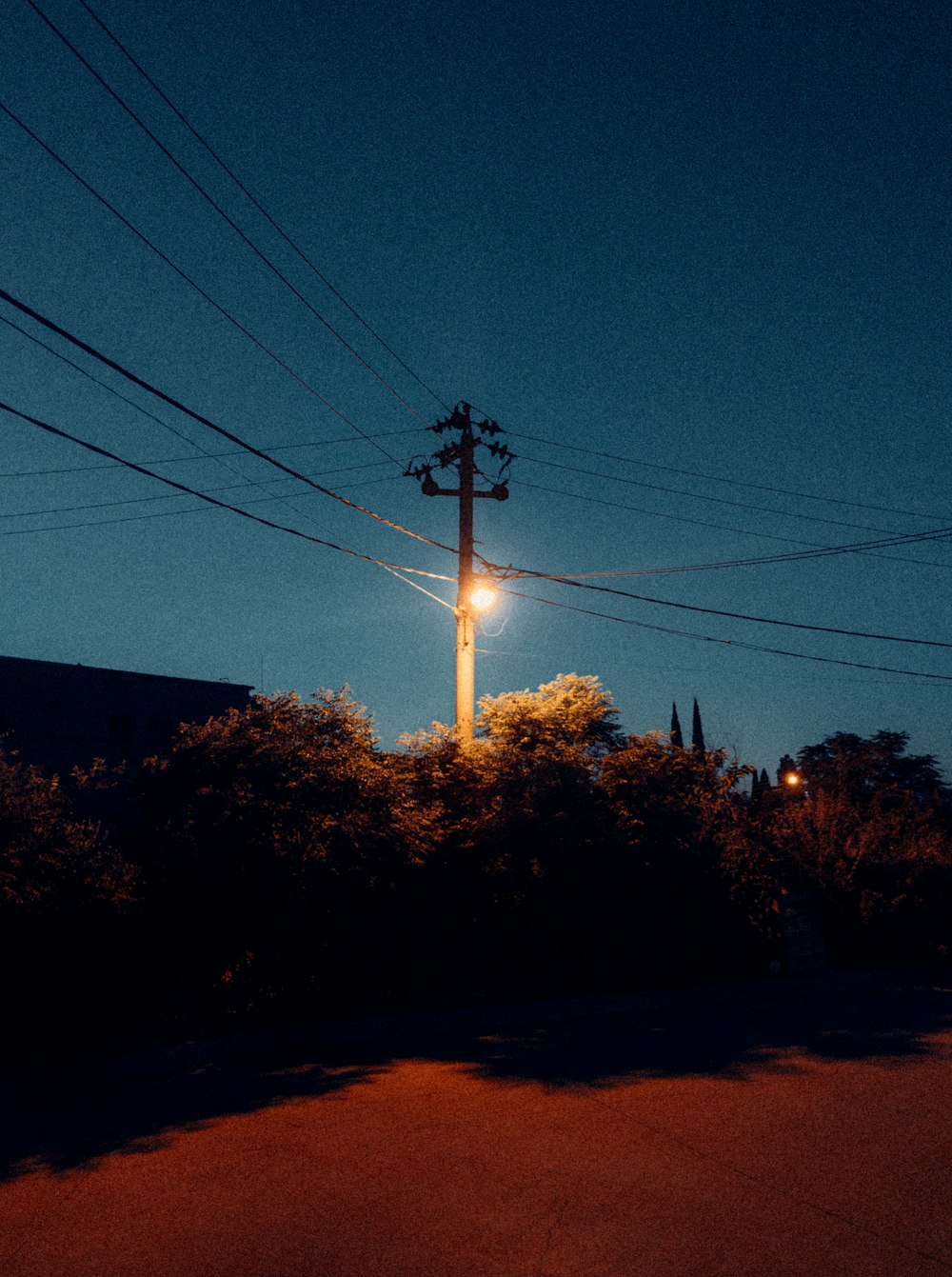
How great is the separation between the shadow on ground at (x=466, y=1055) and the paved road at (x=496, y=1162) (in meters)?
0.06

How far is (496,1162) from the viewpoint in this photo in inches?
262

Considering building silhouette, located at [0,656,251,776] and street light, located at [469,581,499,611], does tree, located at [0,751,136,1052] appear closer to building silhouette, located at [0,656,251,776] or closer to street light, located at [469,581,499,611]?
street light, located at [469,581,499,611]

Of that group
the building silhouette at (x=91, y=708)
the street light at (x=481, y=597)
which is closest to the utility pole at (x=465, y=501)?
the street light at (x=481, y=597)

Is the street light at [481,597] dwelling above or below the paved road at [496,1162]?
above

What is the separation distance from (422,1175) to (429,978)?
24.3ft

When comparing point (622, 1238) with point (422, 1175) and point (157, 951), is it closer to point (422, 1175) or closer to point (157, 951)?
point (422, 1175)

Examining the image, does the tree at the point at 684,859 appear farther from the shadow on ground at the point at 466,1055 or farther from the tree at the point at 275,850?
the tree at the point at 275,850

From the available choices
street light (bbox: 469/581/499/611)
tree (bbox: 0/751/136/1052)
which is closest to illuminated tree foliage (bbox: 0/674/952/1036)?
tree (bbox: 0/751/136/1052)

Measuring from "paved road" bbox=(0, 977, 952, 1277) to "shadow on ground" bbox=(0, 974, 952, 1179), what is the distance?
6 cm

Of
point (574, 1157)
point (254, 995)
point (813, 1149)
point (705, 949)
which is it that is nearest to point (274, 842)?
point (254, 995)

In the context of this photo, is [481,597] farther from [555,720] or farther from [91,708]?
[91,708]

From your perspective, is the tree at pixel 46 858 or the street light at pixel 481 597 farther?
the street light at pixel 481 597

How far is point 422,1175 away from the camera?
6398mm

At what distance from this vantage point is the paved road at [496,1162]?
5023 millimetres
